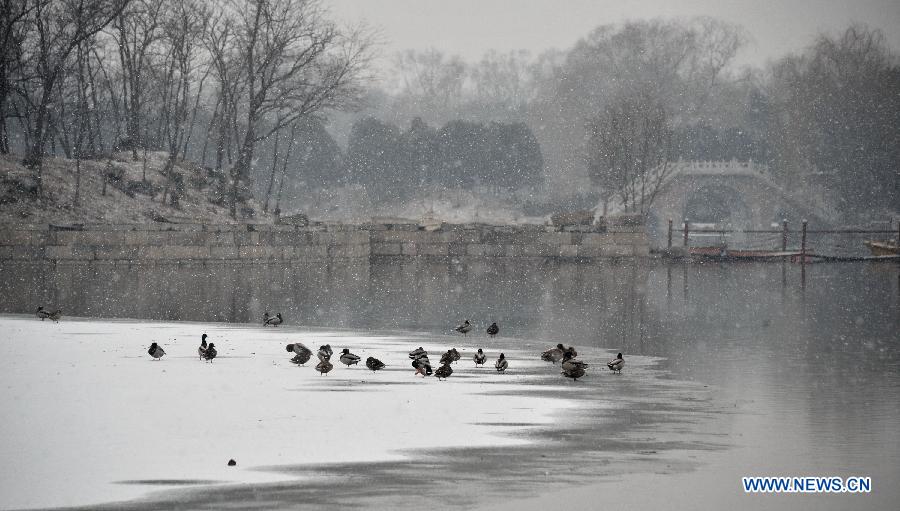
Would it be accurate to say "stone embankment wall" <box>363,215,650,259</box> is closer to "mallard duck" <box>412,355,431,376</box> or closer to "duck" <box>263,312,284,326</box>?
"duck" <box>263,312,284,326</box>

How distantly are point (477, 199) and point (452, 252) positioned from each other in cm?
4157

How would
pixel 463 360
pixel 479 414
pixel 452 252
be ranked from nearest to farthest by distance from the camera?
pixel 479 414 → pixel 463 360 → pixel 452 252

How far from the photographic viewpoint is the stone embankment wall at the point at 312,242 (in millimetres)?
35500

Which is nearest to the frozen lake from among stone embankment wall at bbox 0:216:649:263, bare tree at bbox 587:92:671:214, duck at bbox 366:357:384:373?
duck at bbox 366:357:384:373

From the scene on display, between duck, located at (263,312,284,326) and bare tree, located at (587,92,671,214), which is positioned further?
bare tree, located at (587,92,671,214)

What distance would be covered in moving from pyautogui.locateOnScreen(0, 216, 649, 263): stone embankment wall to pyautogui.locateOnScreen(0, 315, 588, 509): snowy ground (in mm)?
20086

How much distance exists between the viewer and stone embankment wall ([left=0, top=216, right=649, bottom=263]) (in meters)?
35.5

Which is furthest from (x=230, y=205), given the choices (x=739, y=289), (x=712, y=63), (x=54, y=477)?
(x=712, y=63)

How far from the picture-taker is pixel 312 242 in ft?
140

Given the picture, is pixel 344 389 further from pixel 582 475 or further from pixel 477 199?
pixel 477 199

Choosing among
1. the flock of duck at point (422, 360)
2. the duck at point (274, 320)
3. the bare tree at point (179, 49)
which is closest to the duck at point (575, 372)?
the flock of duck at point (422, 360)

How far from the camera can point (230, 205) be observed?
45344mm

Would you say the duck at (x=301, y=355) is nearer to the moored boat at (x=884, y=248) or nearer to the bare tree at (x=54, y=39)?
the bare tree at (x=54, y=39)

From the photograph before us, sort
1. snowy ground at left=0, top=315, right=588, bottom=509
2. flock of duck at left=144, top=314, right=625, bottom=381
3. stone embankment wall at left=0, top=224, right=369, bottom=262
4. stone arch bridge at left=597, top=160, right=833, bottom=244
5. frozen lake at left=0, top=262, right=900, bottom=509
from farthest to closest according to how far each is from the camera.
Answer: stone arch bridge at left=597, top=160, right=833, bottom=244 → stone embankment wall at left=0, top=224, right=369, bottom=262 → flock of duck at left=144, top=314, right=625, bottom=381 → snowy ground at left=0, top=315, right=588, bottom=509 → frozen lake at left=0, top=262, right=900, bottom=509
